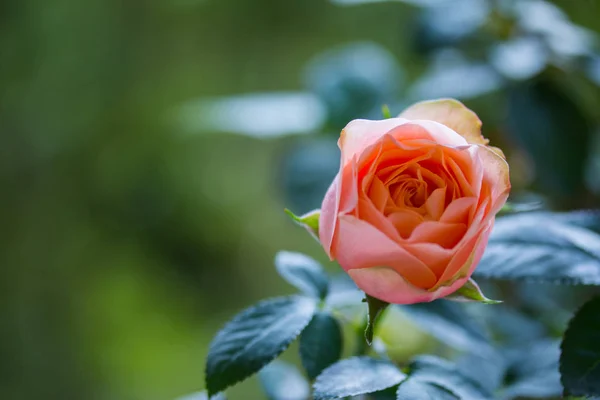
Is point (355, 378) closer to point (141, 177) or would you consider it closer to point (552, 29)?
point (552, 29)

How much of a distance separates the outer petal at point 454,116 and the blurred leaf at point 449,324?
136 millimetres

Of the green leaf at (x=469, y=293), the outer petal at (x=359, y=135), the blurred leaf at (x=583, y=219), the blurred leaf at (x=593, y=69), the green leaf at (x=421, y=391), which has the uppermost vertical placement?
the outer petal at (x=359, y=135)

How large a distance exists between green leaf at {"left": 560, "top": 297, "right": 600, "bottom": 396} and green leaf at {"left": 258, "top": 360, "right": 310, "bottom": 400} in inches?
8.2

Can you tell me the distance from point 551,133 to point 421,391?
1.34 feet

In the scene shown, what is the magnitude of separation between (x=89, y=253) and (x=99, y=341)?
164 mm

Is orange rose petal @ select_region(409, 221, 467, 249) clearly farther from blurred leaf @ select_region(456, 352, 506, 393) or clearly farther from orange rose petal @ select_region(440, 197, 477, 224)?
blurred leaf @ select_region(456, 352, 506, 393)

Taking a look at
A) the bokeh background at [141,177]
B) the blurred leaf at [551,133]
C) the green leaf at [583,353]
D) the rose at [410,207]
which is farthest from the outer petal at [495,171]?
the bokeh background at [141,177]

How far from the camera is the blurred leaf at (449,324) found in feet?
1.25

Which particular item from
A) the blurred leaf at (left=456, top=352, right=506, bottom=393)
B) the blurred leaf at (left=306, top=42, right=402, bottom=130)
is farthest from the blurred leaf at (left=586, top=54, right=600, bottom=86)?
the blurred leaf at (left=456, top=352, right=506, bottom=393)

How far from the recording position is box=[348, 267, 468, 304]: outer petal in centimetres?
25

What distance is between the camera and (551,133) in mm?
605

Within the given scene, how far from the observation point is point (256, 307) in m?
0.34

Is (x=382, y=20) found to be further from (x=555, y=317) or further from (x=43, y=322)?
(x=43, y=322)

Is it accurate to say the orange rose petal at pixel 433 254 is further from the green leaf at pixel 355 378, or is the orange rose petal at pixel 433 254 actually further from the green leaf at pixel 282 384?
the green leaf at pixel 282 384
